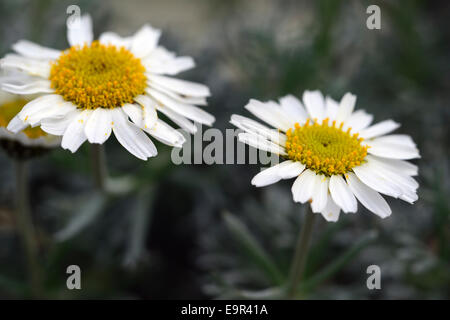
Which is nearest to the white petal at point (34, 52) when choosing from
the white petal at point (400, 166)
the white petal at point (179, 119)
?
the white petal at point (179, 119)

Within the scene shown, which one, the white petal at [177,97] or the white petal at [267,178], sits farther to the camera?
the white petal at [177,97]

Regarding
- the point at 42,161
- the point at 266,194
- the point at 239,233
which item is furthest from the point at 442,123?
the point at 42,161

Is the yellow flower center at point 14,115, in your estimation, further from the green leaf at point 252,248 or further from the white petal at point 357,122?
the white petal at point 357,122

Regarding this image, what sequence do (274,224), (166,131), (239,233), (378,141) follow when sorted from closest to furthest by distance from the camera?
(166,131) < (378,141) < (239,233) < (274,224)

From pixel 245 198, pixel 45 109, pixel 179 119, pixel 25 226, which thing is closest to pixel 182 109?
pixel 179 119

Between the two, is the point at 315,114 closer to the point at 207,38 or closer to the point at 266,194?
the point at 266,194
